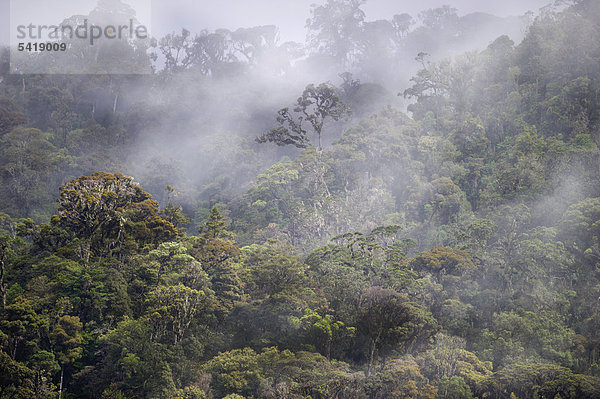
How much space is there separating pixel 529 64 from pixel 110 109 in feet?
144

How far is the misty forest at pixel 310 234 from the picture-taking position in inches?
861

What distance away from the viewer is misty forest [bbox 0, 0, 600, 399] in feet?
71.8

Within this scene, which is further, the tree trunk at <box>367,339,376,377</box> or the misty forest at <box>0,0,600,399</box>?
the tree trunk at <box>367,339,376,377</box>

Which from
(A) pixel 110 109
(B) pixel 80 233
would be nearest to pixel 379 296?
(B) pixel 80 233

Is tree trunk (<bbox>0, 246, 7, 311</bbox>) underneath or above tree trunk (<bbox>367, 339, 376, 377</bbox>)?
above

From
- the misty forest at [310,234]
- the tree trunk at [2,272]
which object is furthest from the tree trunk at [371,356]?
the tree trunk at [2,272]

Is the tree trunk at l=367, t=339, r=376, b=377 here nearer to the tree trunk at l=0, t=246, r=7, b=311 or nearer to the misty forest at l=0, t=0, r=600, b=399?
the misty forest at l=0, t=0, r=600, b=399

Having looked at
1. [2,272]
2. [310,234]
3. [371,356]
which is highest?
[310,234]

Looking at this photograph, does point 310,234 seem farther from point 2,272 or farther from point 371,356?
point 2,272

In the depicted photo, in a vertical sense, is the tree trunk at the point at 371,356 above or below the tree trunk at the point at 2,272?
below

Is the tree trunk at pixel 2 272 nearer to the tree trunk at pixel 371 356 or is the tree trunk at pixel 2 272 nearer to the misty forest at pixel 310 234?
A: the misty forest at pixel 310 234

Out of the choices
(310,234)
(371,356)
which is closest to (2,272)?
(371,356)

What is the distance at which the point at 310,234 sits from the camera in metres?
39.0

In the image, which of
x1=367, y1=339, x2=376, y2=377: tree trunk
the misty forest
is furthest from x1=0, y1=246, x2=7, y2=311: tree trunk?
x1=367, y1=339, x2=376, y2=377: tree trunk
